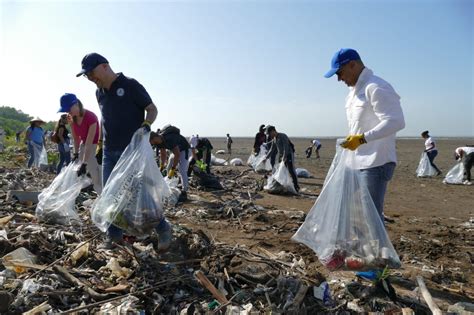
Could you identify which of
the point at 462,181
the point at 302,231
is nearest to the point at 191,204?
the point at 302,231

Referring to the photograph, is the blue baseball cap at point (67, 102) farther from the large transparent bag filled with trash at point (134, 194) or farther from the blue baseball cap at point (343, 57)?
the blue baseball cap at point (343, 57)

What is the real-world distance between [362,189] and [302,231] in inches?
23.7

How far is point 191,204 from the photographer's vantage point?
6.48 metres

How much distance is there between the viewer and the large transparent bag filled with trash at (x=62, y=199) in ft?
13.8

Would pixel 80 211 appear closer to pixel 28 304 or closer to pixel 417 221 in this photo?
pixel 28 304

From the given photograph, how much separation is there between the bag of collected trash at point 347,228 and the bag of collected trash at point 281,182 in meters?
5.13

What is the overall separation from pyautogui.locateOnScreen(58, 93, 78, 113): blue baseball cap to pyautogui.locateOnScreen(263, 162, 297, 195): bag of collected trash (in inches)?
194

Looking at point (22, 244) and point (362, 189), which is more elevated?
point (362, 189)

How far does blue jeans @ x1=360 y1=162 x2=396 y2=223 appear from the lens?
2781 mm

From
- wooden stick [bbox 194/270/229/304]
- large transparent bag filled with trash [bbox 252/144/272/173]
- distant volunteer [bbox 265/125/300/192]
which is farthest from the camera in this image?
large transparent bag filled with trash [bbox 252/144/272/173]

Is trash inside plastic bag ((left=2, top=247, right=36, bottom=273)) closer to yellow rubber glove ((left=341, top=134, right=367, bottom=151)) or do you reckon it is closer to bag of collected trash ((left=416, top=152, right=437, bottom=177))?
yellow rubber glove ((left=341, top=134, right=367, bottom=151))

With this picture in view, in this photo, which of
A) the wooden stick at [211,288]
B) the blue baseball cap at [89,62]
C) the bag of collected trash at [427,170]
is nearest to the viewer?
the wooden stick at [211,288]

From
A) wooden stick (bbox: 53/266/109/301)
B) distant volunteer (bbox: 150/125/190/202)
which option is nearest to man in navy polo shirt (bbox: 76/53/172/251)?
wooden stick (bbox: 53/266/109/301)

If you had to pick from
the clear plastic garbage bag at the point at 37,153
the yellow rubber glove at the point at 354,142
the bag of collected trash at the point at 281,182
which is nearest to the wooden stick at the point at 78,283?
the yellow rubber glove at the point at 354,142
